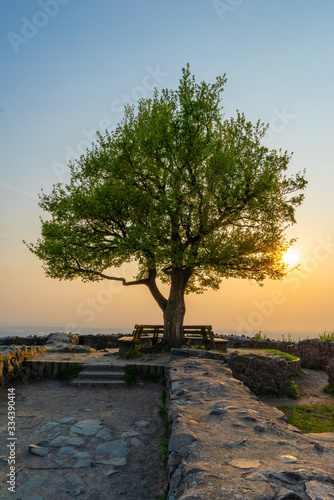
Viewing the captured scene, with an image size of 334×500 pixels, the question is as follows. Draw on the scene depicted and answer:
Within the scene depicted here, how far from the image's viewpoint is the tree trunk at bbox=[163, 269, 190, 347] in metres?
15.6

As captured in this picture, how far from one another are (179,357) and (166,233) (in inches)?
→ 208

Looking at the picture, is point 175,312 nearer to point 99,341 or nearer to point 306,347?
point 306,347

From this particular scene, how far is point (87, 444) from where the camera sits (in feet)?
20.2

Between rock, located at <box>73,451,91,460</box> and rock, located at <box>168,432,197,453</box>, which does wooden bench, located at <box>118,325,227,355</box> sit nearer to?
rock, located at <box>73,451,91,460</box>

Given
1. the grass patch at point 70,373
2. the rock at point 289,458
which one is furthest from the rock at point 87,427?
the rock at point 289,458

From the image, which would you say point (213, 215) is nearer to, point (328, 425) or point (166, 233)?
point (166, 233)

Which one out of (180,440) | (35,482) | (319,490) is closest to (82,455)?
(35,482)

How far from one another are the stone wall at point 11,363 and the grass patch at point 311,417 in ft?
26.9

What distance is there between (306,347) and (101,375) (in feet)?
41.8

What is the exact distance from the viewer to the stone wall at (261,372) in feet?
41.7

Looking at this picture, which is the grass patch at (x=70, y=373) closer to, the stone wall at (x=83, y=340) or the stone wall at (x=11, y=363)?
the stone wall at (x=11, y=363)

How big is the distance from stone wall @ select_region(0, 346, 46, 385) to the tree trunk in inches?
242

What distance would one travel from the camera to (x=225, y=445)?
3773 millimetres

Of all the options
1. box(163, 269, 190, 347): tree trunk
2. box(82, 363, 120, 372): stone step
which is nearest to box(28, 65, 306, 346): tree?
box(163, 269, 190, 347): tree trunk
